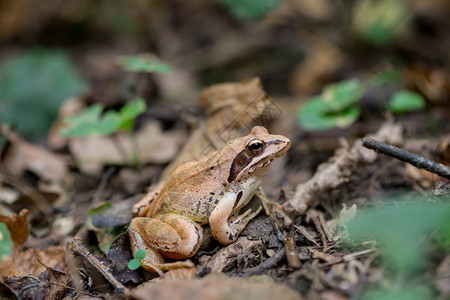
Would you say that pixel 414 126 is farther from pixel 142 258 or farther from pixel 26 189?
pixel 26 189

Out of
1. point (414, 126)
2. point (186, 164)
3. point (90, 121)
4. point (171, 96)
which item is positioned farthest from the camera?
point (171, 96)

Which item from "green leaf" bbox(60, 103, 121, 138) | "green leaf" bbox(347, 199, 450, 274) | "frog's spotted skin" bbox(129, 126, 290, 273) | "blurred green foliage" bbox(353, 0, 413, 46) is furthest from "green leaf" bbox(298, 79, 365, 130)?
"blurred green foliage" bbox(353, 0, 413, 46)

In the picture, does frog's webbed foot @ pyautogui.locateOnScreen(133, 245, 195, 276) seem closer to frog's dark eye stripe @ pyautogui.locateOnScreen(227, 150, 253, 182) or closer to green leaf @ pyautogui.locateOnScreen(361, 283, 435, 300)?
frog's dark eye stripe @ pyautogui.locateOnScreen(227, 150, 253, 182)

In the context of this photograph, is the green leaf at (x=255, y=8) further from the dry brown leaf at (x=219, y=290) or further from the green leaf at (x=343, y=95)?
the dry brown leaf at (x=219, y=290)

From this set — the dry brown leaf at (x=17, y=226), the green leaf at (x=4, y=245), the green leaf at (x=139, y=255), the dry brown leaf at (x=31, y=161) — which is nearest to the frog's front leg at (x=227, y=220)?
the green leaf at (x=139, y=255)

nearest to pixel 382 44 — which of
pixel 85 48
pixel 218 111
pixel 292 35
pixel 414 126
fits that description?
pixel 292 35

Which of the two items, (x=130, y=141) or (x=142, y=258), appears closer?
(x=142, y=258)

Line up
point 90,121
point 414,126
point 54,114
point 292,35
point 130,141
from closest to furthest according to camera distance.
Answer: point 90,121, point 414,126, point 130,141, point 54,114, point 292,35
